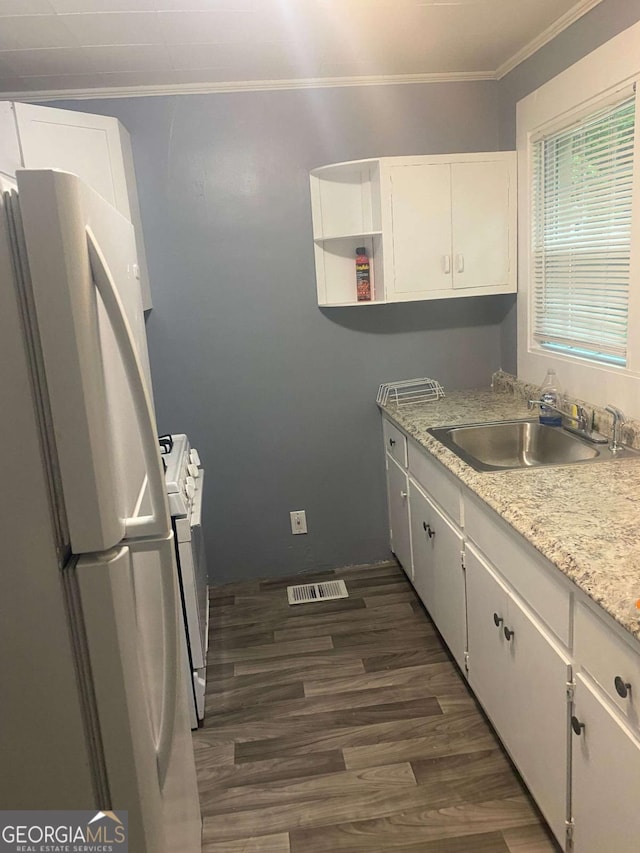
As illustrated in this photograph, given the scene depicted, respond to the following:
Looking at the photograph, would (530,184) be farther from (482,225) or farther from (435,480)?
(435,480)

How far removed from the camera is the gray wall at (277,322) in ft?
9.58

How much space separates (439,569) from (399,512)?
0.65 metres

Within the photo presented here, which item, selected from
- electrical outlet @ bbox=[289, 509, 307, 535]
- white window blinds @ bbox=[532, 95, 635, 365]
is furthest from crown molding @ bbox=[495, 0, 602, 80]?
electrical outlet @ bbox=[289, 509, 307, 535]

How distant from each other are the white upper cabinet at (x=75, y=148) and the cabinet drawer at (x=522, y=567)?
175cm

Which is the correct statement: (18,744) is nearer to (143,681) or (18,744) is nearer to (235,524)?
(143,681)

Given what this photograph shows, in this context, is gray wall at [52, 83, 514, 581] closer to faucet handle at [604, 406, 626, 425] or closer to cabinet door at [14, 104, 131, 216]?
cabinet door at [14, 104, 131, 216]

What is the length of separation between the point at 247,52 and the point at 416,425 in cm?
162

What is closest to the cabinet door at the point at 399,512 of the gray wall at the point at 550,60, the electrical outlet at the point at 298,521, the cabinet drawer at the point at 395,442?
the cabinet drawer at the point at 395,442

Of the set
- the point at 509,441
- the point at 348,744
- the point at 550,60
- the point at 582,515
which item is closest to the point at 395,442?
the point at 509,441

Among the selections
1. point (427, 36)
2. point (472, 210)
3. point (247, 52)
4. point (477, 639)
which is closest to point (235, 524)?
Result: point (477, 639)

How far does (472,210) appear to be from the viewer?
9.52 feet

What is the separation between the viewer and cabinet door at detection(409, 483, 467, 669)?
2260 mm

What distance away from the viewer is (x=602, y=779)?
1.35 metres

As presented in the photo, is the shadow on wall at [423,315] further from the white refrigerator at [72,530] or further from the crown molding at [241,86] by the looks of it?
the white refrigerator at [72,530]
